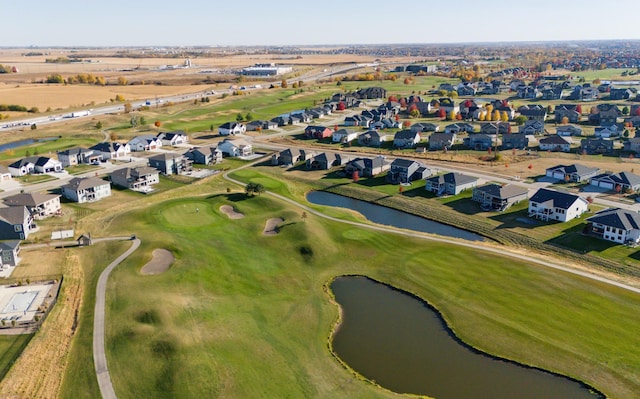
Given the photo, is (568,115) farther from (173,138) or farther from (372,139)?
(173,138)

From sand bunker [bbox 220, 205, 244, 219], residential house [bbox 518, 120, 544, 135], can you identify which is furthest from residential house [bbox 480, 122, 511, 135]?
sand bunker [bbox 220, 205, 244, 219]

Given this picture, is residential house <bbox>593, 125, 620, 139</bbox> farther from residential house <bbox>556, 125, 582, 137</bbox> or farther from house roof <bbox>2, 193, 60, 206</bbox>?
house roof <bbox>2, 193, 60, 206</bbox>

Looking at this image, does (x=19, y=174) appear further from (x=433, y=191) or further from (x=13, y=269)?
(x=433, y=191)

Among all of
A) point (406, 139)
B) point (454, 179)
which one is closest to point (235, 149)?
point (406, 139)

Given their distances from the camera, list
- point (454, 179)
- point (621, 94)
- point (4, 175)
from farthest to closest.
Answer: point (621, 94), point (4, 175), point (454, 179)

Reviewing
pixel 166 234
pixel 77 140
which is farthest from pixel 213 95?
pixel 166 234

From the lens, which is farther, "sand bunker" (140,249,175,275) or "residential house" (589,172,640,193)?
"residential house" (589,172,640,193)
